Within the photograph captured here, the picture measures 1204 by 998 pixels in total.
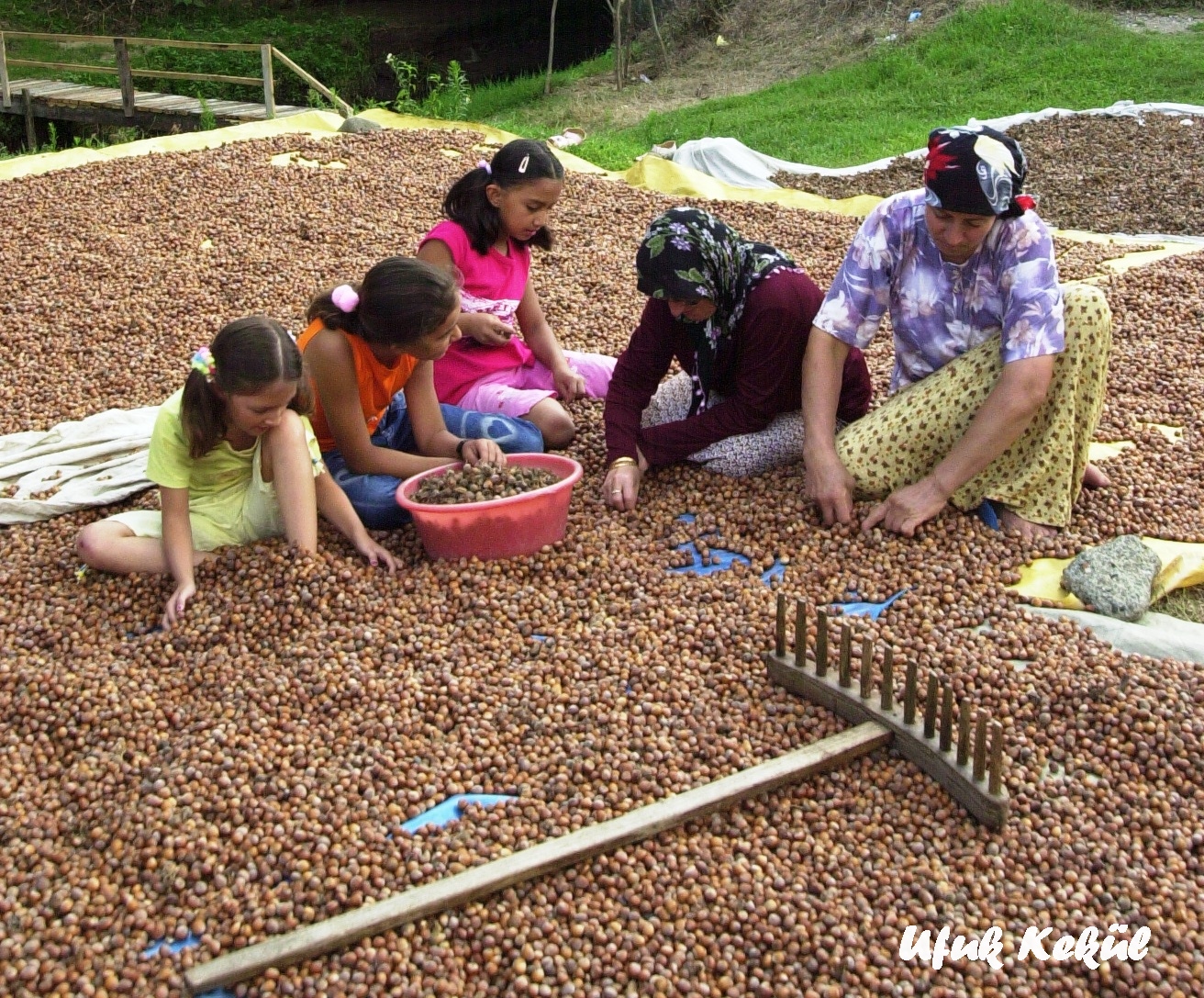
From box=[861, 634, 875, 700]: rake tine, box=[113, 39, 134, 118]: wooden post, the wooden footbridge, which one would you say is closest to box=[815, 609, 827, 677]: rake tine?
box=[861, 634, 875, 700]: rake tine

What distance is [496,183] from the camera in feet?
11.6

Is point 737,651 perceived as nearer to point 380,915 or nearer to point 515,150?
point 380,915

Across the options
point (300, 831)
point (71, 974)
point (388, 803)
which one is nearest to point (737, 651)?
point (388, 803)

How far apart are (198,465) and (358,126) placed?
4.98 m

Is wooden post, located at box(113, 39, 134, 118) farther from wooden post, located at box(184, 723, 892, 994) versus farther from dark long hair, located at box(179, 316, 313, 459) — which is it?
wooden post, located at box(184, 723, 892, 994)

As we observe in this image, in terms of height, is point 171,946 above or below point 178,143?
below

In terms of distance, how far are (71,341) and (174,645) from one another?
236 cm

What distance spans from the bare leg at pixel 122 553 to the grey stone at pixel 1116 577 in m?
2.07

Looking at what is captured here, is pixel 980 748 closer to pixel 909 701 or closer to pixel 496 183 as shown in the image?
pixel 909 701

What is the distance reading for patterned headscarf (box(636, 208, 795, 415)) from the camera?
311 centimetres

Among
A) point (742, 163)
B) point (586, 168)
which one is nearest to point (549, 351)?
point (586, 168)

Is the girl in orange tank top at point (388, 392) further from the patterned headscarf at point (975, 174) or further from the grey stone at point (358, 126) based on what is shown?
the grey stone at point (358, 126)

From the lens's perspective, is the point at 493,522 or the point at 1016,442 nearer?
the point at 493,522

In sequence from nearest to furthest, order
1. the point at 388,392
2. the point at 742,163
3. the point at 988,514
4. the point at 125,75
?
the point at 988,514
the point at 388,392
the point at 742,163
the point at 125,75
